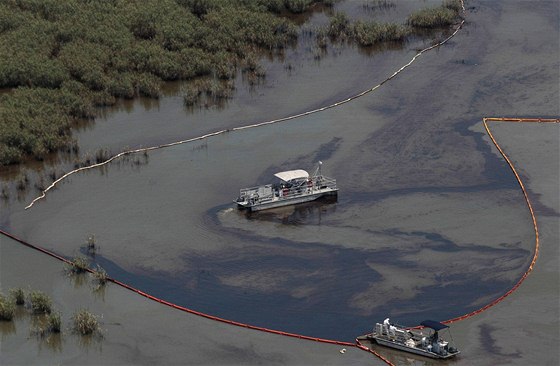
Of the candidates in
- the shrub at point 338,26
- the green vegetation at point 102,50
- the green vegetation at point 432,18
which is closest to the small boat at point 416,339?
the green vegetation at point 102,50

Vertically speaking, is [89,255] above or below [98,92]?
below

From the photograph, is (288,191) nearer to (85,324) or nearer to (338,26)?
(85,324)

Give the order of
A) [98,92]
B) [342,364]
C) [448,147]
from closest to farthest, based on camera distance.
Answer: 1. [342,364]
2. [448,147]
3. [98,92]

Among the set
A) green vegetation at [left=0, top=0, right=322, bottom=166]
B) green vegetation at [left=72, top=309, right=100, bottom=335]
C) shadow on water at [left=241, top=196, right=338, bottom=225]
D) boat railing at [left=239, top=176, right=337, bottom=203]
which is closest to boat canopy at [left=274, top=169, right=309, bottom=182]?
boat railing at [left=239, top=176, right=337, bottom=203]

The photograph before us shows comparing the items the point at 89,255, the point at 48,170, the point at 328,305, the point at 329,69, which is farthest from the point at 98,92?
the point at 328,305

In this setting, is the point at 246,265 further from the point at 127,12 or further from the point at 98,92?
the point at 127,12

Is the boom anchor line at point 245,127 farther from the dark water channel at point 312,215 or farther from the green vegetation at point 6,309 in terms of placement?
the green vegetation at point 6,309
